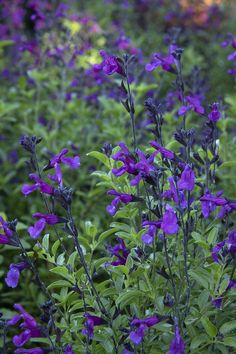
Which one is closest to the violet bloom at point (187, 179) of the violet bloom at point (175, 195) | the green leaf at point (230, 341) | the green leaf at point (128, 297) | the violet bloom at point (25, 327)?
the violet bloom at point (175, 195)

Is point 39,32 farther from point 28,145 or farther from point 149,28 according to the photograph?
point 149,28

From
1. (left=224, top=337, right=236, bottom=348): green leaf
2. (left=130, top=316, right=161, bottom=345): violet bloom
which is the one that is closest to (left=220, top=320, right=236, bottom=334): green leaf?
(left=224, top=337, right=236, bottom=348): green leaf

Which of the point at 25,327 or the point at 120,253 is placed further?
the point at 120,253

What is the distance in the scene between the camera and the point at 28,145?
204 centimetres

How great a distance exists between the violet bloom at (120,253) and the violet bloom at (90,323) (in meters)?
0.26

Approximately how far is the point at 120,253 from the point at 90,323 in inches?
16.2

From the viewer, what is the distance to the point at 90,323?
1.90m

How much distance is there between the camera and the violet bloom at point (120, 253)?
2145mm

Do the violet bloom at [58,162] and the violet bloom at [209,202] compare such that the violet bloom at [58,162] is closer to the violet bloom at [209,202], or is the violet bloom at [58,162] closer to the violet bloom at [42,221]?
the violet bloom at [42,221]

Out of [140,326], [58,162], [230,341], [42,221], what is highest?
[58,162]

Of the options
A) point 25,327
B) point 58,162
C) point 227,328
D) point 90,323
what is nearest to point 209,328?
point 227,328

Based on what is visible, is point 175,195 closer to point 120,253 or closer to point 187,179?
point 187,179

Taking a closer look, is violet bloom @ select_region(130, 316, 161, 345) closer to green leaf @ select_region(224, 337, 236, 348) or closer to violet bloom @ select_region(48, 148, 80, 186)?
green leaf @ select_region(224, 337, 236, 348)

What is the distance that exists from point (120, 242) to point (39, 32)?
280 cm
